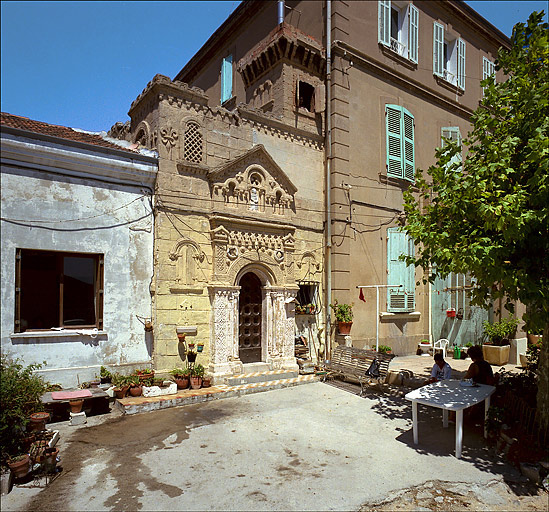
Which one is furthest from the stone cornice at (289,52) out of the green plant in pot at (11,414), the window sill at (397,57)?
the green plant in pot at (11,414)

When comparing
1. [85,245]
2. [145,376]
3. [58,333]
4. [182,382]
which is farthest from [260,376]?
[85,245]

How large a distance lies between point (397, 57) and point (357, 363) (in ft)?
34.6

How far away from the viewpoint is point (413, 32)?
47.0ft

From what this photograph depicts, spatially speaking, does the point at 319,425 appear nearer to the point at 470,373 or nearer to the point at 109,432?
the point at 470,373

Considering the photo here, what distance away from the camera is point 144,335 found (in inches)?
352

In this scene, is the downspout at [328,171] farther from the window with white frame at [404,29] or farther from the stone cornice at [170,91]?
the stone cornice at [170,91]

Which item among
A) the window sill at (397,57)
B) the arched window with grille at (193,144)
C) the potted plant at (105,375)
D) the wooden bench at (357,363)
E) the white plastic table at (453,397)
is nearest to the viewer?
the white plastic table at (453,397)

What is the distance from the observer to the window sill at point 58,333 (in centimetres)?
741

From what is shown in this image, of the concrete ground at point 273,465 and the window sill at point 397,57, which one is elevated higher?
the window sill at point 397,57

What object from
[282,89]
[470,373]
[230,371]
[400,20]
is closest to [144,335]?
[230,371]

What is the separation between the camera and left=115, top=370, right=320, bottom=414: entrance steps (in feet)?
26.3

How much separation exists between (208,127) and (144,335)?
5.39m

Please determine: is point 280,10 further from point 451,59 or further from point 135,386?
point 135,386

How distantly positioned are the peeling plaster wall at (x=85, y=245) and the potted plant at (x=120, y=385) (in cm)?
21
